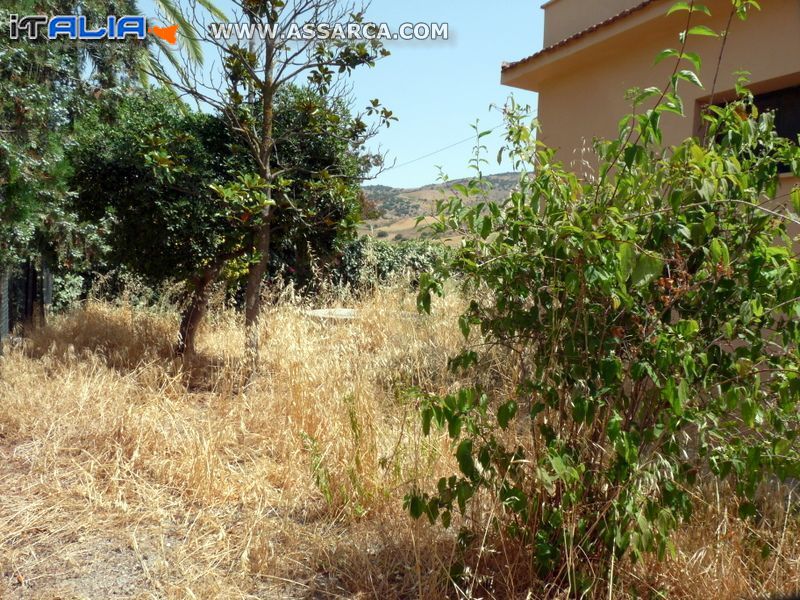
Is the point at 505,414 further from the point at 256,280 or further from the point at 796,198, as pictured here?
the point at 256,280

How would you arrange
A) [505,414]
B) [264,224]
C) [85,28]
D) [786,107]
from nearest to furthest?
[505,414] → [786,107] → [264,224] → [85,28]

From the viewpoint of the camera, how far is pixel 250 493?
363 centimetres

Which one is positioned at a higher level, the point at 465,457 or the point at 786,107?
the point at 786,107

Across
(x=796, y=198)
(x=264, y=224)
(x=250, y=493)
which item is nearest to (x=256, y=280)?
(x=264, y=224)

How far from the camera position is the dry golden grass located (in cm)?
263

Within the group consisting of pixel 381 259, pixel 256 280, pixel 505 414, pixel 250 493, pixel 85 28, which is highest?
pixel 85 28

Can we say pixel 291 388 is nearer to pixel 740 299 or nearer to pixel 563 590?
pixel 563 590

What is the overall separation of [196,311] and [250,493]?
3552 mm

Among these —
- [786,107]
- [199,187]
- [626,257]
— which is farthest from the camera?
[199,187]

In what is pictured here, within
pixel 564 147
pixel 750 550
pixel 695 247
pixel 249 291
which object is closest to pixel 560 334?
pixel 695 247

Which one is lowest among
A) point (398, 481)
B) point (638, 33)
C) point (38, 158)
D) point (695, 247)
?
point (398, 481)

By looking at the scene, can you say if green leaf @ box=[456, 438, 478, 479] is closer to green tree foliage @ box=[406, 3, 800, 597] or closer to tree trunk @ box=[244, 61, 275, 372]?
green tree foliage @ box=[406, 3, 800, 597]

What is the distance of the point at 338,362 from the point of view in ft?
15.4

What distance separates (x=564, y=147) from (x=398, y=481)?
209 inches
